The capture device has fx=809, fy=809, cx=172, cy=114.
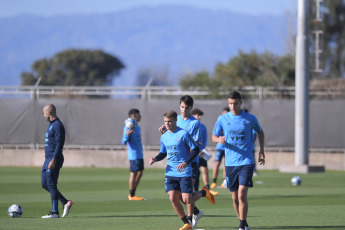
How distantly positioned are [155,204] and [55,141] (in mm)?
3370

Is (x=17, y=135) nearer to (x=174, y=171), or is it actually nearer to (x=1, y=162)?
(x=1, y=162)

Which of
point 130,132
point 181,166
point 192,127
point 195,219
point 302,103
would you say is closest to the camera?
point 181,166

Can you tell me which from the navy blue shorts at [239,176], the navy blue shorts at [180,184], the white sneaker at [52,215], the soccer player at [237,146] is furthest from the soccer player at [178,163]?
the white sneaker at [52,215]

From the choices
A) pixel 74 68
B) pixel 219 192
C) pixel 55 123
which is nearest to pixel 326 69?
pixel 219 192

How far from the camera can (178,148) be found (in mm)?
12266

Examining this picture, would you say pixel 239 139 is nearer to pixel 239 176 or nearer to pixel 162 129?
pixel 239 176

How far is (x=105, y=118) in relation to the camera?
1232 inches

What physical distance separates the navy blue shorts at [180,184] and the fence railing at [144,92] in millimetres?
17182

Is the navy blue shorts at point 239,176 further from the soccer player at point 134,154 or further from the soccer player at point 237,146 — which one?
the soccer player at point 134,154

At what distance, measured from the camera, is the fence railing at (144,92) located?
29.8 meters

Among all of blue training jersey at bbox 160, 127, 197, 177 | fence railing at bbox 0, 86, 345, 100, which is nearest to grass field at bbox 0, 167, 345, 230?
blue training jersey at bbox 160, 127, 197, 177

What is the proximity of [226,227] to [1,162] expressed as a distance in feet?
65.9

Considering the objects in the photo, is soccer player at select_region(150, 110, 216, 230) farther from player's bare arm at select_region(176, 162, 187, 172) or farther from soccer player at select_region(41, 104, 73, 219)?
soccer player at select_region(41, 104, 73, 219)

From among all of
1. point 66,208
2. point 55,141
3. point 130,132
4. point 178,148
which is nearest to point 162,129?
A: point 178,148
